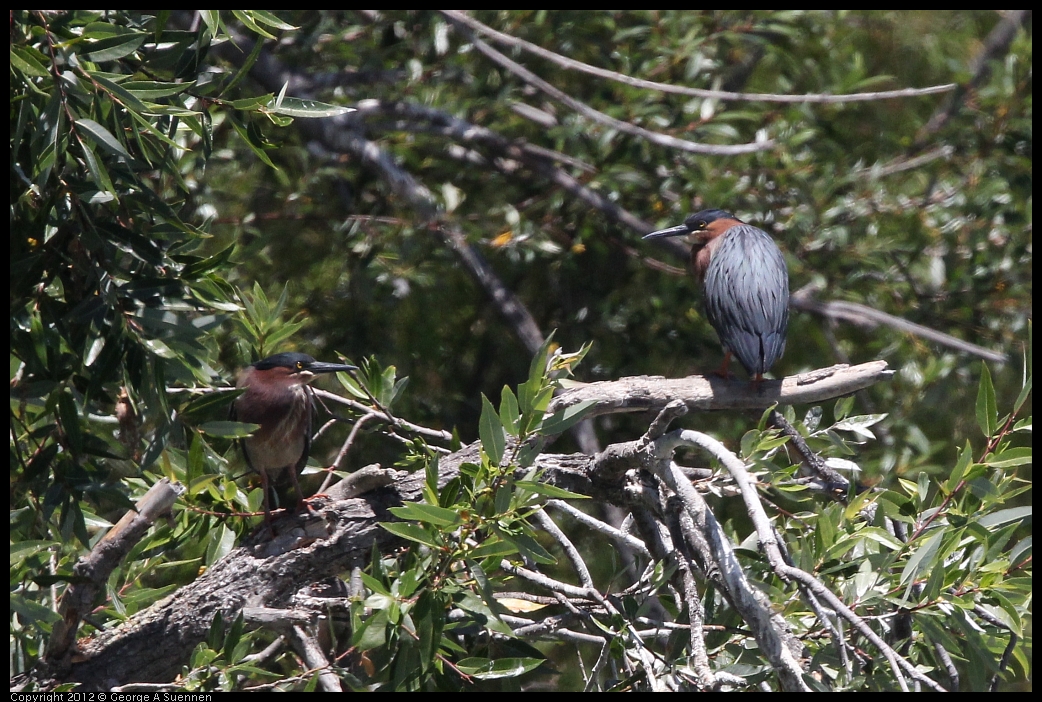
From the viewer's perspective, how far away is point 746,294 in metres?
3.23

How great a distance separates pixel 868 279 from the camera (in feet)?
15.2

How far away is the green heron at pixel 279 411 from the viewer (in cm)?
287

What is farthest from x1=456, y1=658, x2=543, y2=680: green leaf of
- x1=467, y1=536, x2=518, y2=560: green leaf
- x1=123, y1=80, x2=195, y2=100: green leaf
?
x1=123, y1=80, x2=195, y2=100: green leaf

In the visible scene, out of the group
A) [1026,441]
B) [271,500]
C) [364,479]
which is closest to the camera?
[364,479]

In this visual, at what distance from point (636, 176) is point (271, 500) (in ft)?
7.09

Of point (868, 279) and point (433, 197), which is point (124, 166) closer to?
point (433, 197)

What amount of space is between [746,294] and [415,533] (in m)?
1.71

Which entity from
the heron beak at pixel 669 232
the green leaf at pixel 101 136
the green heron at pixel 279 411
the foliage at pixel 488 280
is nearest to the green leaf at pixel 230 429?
the foliage at pixel 488 280

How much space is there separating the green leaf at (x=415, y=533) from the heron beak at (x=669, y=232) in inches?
84.3

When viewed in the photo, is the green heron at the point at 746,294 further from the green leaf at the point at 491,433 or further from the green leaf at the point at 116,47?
the green leaf at the point at 116,47

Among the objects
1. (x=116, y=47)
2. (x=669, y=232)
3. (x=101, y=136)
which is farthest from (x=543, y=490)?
(x=669, y=232)

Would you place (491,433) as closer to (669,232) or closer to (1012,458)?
(1012,458)

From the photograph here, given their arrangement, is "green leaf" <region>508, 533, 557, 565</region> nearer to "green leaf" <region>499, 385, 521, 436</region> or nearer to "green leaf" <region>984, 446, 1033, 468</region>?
"green leaf" <region>499, 385, 521, 436</region>
